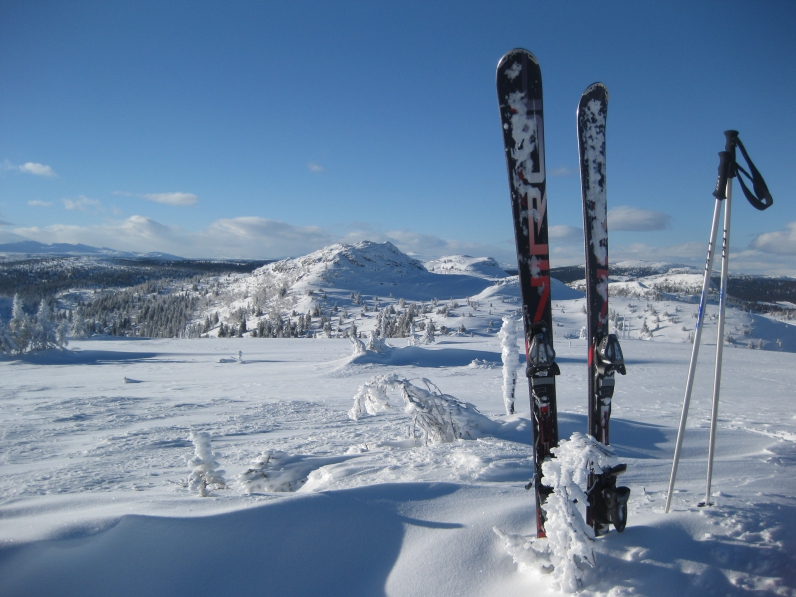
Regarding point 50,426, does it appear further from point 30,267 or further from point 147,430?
point 30,267

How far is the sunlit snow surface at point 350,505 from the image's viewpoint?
7.81 ft

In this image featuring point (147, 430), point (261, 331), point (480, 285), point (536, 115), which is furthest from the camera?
point (480, 285)

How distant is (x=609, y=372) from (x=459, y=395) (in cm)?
1004

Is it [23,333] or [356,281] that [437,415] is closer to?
[23,333]

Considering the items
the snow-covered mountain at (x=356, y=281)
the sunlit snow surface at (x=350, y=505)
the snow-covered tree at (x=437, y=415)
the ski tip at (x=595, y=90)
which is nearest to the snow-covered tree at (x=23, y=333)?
the sunlit snow surface at (x=350, y=505)

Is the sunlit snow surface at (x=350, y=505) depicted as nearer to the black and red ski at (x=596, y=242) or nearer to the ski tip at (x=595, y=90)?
the black and red ski at (x=596, y=242)

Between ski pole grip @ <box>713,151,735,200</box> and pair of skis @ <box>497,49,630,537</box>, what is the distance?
115 centimetres

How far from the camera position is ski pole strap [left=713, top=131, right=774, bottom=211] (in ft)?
9.38

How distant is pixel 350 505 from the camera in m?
3.17

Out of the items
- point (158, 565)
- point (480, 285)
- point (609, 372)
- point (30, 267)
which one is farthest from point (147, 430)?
point (30, 267)

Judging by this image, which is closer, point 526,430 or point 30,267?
point 526,430

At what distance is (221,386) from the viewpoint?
16438 mm

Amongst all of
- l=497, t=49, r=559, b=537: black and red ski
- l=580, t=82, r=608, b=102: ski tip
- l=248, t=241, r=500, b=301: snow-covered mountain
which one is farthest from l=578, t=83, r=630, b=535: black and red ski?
l=248, t=241, r=500, b=301: snow-covered mountain

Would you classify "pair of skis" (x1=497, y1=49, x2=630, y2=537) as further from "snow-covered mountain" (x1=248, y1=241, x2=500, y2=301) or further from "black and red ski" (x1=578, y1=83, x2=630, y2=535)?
"snow-covered mountain" (x1=248, y1=241, x2=500, y2=301)
